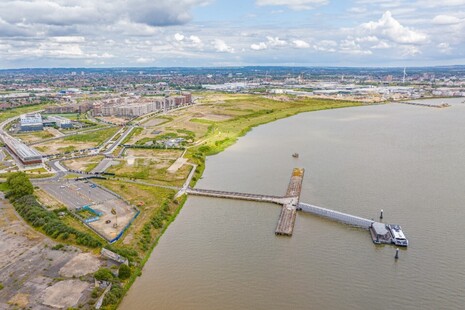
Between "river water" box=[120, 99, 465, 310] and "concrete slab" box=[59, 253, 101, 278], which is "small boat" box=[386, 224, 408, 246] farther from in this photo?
"concrete slab" box=[59, 253, 101, 278]

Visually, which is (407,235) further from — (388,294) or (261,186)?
(261,186)

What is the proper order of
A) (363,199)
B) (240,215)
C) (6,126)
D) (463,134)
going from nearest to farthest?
(240,215), (363,199), (463,134), (6,126)

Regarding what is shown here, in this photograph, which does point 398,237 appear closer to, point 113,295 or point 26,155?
point 113,295

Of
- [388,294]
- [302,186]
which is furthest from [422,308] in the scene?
[302,186]

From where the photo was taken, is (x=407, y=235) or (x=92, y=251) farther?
(x=407, y=235)

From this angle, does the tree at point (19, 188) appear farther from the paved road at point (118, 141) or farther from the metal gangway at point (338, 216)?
the metal gangway at point (338, 216)

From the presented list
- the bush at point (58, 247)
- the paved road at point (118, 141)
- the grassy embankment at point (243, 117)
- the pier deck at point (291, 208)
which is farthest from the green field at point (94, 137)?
the bush at point (58, 247)
